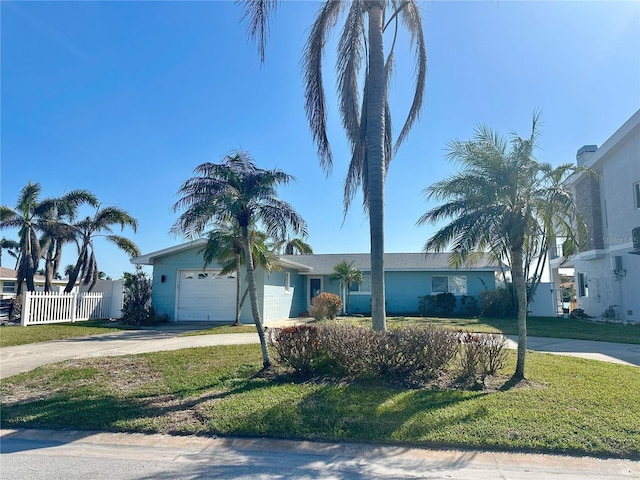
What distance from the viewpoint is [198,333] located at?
560 inches

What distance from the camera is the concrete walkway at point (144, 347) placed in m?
9.46

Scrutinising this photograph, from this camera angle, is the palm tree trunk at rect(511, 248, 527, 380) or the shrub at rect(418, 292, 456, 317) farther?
the shrub at rect(418, 292, 456, 317)

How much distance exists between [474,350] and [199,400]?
4.60m

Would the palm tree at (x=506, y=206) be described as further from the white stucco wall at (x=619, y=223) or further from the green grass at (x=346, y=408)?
the white stucco wall at (x=619, y=223)

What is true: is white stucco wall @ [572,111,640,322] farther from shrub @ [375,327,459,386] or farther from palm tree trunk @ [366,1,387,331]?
shrub @ [375,327,459,386]

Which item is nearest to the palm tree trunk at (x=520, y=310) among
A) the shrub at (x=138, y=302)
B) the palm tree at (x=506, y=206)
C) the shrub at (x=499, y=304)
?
the palm tree at (x=506, y=206)

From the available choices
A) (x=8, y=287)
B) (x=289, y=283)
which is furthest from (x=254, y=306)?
(x=8, y=287)

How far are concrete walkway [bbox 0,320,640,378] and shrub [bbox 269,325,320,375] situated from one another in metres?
4.57

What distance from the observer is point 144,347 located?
11281 mm

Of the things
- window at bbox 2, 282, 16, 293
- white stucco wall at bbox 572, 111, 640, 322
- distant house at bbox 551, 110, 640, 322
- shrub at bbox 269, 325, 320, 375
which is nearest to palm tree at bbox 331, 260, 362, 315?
distant house at bbox 551, 110, 640, 322

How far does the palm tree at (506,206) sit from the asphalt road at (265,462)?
10.2 ft

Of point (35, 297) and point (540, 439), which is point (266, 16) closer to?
point (540, 439)

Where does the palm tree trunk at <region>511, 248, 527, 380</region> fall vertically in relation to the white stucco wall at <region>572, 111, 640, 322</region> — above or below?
below

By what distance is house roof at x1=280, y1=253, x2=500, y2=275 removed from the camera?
896 inches
